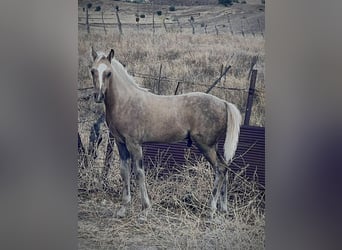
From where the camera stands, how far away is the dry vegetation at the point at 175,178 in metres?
2.12

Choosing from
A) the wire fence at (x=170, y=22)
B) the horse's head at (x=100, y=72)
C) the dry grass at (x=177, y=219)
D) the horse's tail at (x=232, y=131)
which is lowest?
the dry grass at (x=177, y=219)

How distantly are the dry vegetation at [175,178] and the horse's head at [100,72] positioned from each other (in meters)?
0.03

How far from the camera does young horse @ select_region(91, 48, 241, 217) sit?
214cm

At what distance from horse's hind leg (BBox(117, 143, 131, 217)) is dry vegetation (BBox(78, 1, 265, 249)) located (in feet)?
0.10

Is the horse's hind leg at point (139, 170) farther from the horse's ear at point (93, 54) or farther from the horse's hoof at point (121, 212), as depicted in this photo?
the horse's ear at point (93, 54)

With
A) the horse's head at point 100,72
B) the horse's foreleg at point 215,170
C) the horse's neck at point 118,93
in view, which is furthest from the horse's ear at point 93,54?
the horse's foreleg at point 215,170

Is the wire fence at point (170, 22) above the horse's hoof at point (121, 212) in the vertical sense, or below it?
above

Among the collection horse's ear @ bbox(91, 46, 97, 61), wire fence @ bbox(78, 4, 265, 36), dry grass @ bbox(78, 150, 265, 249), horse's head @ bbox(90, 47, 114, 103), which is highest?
wire fence @ bbox(78, 4, 265, 36)

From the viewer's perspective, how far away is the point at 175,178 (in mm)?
2143

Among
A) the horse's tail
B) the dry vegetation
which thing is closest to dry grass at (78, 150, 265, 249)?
the dry vegetation

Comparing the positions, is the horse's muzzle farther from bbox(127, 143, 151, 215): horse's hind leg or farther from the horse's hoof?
the horse's hoof

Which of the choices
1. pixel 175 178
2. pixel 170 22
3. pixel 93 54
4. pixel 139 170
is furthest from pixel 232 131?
pixel 93 54
